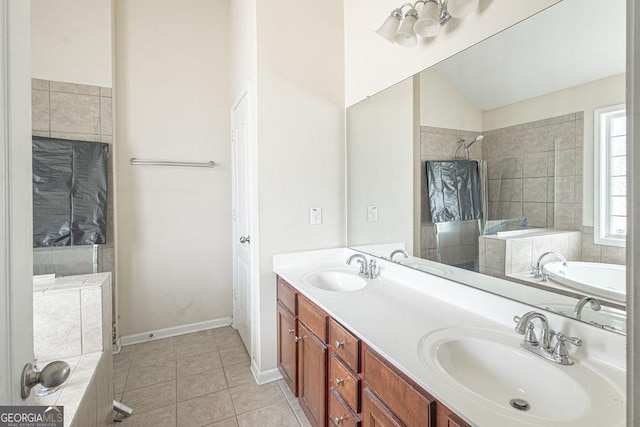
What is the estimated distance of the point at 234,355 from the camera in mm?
2465

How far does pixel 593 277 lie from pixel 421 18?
1239 millimetres

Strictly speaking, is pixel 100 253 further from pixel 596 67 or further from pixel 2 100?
pixel 596 67

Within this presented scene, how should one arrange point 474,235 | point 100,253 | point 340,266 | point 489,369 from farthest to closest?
point 100,253
point 340,266
point 474,235
point 489,369

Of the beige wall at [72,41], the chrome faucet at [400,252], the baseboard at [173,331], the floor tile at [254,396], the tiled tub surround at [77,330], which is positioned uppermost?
the beige wall at [72,41]

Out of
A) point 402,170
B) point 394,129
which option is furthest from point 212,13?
point 402,170

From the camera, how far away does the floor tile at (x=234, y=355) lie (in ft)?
7.79

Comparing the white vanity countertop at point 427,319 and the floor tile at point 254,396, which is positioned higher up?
the white vanity countertop at point 427,319

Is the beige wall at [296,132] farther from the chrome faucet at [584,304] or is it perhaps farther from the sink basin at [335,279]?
the chrome faucet at [584,304]

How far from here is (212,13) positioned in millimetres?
2889

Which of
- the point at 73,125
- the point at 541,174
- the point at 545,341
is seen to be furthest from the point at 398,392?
the point at 73,125

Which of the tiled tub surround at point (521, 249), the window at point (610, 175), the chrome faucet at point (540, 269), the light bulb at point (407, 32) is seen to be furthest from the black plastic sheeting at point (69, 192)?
the window at point (610, 175)

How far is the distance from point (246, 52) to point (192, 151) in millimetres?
1087

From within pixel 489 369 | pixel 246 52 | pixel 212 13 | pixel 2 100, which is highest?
pixel 212 13

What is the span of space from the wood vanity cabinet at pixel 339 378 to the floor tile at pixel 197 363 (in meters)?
0.63
